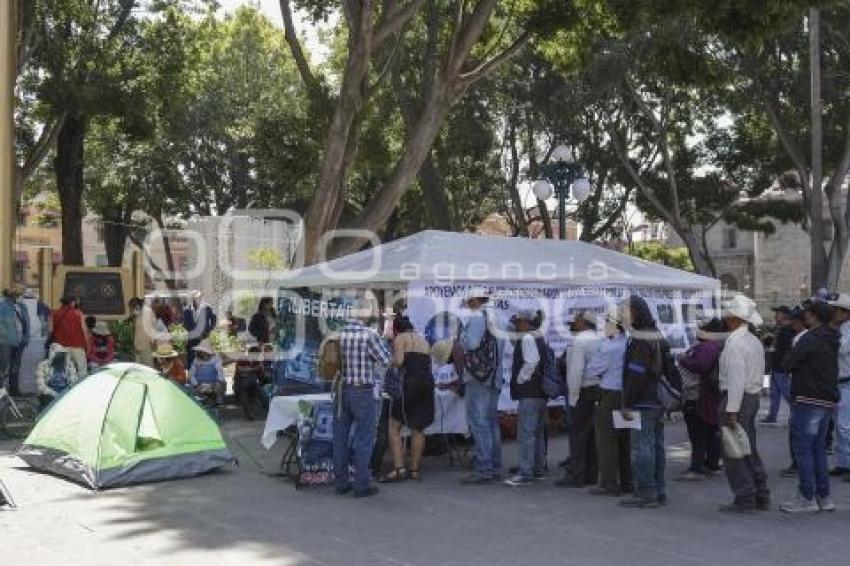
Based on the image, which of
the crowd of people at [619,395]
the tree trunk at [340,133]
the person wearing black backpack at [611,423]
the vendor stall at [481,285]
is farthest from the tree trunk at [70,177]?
the person wearing black backpack at [611,423]

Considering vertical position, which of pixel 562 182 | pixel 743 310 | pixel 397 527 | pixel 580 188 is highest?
pixel 562 182

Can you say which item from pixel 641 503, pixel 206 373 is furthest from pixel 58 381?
pixel 641 503

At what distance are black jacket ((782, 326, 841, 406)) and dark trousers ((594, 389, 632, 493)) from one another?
172 cm

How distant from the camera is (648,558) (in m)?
6.98

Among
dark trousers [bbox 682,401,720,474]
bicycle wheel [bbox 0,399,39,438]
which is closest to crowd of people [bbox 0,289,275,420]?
bicycle wheel [bbox 0,399,39,438]

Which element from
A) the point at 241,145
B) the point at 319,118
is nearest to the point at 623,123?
the point at 241,145

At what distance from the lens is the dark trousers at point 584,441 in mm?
9734

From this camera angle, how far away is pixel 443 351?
423 inches

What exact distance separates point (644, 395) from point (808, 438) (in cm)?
137

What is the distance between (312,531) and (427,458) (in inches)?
156

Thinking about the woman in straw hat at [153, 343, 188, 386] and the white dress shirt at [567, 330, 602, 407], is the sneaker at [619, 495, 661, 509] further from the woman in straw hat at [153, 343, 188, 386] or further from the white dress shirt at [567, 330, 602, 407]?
the woman in straw hat at [153, 343, 188, 386]

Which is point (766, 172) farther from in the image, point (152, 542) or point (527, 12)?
point (152, 542)

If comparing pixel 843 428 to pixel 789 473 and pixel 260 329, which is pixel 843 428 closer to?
pixel 789 473

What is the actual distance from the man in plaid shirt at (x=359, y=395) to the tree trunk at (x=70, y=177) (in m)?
16.2
